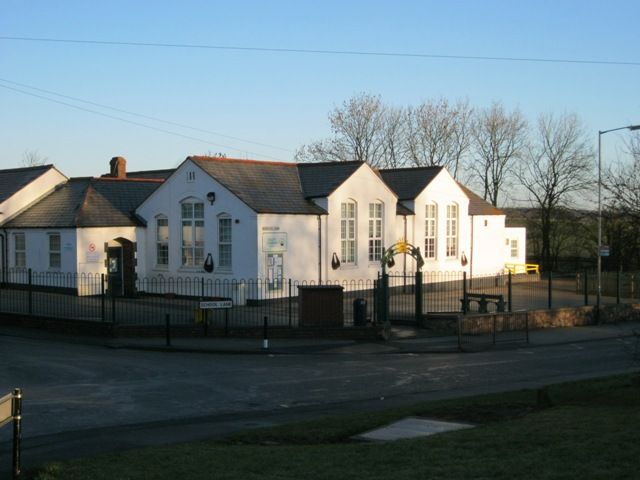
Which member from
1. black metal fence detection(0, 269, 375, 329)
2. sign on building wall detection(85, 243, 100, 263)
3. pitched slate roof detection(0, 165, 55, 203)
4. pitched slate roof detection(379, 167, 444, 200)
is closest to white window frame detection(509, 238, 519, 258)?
pitched slate roof detection(379, 167, 444, 200)

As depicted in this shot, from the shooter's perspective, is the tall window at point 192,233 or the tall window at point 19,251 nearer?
the tall window at point 192,233

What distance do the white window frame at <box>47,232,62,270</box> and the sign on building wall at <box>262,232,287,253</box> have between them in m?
9.39

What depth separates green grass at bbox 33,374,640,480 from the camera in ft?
26.8

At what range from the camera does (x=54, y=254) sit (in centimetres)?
3634

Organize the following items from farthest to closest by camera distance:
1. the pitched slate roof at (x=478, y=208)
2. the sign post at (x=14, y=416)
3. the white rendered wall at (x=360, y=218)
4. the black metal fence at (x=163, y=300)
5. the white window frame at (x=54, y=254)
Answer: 1. the pitched slate roof at (x=478, y=208)
2. the white rendered wall at (x=360, y=218)
3. the white window frame at (x=54, y=254)
4. the black metal fence at (x=163, y=300)
5. the sign post at (x=14, y=416)

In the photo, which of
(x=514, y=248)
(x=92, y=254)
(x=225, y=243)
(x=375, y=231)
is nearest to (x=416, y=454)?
(x=225, y=243)

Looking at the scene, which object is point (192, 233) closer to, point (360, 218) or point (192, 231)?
point (192, 231)

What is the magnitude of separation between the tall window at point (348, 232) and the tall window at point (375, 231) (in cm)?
117

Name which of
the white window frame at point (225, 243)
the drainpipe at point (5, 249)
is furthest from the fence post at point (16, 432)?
the drainpipe at point (5, 249)

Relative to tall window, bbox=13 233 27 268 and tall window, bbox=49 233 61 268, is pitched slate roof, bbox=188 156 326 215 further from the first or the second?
tall window, bbox=13 233 27 268

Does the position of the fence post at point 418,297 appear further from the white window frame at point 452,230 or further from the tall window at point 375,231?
the white window frame at point 452,230

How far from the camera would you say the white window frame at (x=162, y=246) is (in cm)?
3719

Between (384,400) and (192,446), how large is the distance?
6.10 metres

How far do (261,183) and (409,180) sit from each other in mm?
10244
